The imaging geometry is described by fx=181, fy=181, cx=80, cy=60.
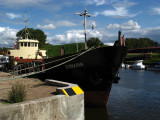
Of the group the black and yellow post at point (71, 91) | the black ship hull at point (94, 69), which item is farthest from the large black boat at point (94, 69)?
the black and yellow post at point (71, 91)

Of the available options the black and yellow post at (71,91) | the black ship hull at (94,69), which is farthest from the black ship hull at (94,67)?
the black and yellow post at (71,91)

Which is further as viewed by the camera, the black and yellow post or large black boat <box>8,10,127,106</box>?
large black boat <box>8,10,127,106</box>

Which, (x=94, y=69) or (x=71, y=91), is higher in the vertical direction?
(x=94, y=69)

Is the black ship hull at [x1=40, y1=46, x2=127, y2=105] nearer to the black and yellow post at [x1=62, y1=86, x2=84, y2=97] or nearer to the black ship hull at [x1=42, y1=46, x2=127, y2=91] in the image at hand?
the black ship hull at [x1=42, y1=46, x2=127, y2=91]

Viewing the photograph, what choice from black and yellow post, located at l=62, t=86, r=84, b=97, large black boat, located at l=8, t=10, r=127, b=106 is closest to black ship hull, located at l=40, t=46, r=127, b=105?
large black boat, located at l=8, t=10, r=127, b=106

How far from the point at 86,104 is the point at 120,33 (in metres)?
5.54

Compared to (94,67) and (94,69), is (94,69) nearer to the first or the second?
(94,69)

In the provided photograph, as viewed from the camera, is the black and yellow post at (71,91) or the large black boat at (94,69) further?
the large black boat at (94,69)

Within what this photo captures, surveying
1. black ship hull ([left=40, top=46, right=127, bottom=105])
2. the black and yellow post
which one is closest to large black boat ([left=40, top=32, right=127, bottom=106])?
black ship hull ([left=40, top=46, right=127, bottom=105])

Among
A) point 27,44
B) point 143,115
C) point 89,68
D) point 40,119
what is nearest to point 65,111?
point 40,119

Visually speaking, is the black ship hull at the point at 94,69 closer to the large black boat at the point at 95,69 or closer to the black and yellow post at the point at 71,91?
the large black boat at the point at 95,69

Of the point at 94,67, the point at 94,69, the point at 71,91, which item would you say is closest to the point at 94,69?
the point at 94,69

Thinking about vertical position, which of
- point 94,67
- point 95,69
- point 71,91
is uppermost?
point 94,67

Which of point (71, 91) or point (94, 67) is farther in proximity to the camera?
point (94, 67)
